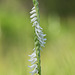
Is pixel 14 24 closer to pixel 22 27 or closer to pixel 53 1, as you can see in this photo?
pixel 22 27

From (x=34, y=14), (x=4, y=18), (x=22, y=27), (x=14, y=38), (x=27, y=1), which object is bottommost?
(x=34, y=14)

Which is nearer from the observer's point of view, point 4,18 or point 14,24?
point 14,24

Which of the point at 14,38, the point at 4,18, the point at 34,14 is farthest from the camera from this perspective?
the point at 4,18

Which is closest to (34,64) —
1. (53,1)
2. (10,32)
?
(10,32)

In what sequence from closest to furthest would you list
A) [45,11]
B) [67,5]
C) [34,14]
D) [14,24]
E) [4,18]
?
[34,14]
[14,24]
[4,18]
[45,11]
[67,5]

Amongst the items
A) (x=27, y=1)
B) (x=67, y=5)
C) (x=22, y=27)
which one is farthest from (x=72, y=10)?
(x=22, y=27)

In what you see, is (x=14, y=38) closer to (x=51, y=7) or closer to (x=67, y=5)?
(x=51, y=7)

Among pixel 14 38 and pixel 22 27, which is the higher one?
pixel 22 27
